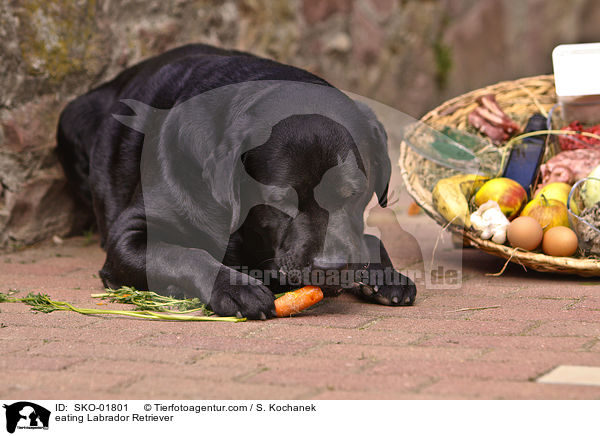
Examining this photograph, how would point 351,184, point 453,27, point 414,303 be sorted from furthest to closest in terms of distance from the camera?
point 453,27
point 414,303
point 351,184

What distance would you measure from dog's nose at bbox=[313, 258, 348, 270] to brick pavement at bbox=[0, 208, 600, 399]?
171 millimetres

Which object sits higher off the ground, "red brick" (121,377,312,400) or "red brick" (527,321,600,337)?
"red brick" (527,321,600,337)

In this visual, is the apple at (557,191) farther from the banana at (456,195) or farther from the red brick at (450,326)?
the red brick at (450,326)

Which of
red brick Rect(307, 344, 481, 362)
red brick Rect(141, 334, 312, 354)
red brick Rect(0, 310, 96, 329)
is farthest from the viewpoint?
red brick Rect(0, 310, 96, 329)

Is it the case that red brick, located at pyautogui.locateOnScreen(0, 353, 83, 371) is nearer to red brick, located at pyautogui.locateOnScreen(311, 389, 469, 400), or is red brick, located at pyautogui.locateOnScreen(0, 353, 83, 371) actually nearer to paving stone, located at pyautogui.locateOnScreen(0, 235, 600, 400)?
paving stone, located at pyautogui.locateOnScreen(0, 235, 600, 400)

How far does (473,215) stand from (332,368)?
147cm

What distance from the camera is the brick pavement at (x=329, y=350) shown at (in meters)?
1.76

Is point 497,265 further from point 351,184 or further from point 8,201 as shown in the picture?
point 8,201

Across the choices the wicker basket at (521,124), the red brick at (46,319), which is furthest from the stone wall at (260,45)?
the wicker basket at (521,124)

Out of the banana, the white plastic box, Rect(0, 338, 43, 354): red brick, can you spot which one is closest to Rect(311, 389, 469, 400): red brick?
Rect(0, 338, 43, 354): red brick

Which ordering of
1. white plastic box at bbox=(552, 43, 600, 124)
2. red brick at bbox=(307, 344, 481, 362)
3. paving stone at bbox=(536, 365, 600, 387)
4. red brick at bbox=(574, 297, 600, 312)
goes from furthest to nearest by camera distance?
white plastic box at bbox=(552, 43, 600, 124), red brick at bbox=(574, 297, 600, 312), red brick at bbox=(307, 344, 481, 362), paving stone at bbox=(536, 365, 600, 387)

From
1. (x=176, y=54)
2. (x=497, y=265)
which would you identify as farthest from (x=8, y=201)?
(x=497, y=265)

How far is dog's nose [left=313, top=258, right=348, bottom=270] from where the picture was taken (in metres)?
2.45

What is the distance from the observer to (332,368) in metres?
1.91
